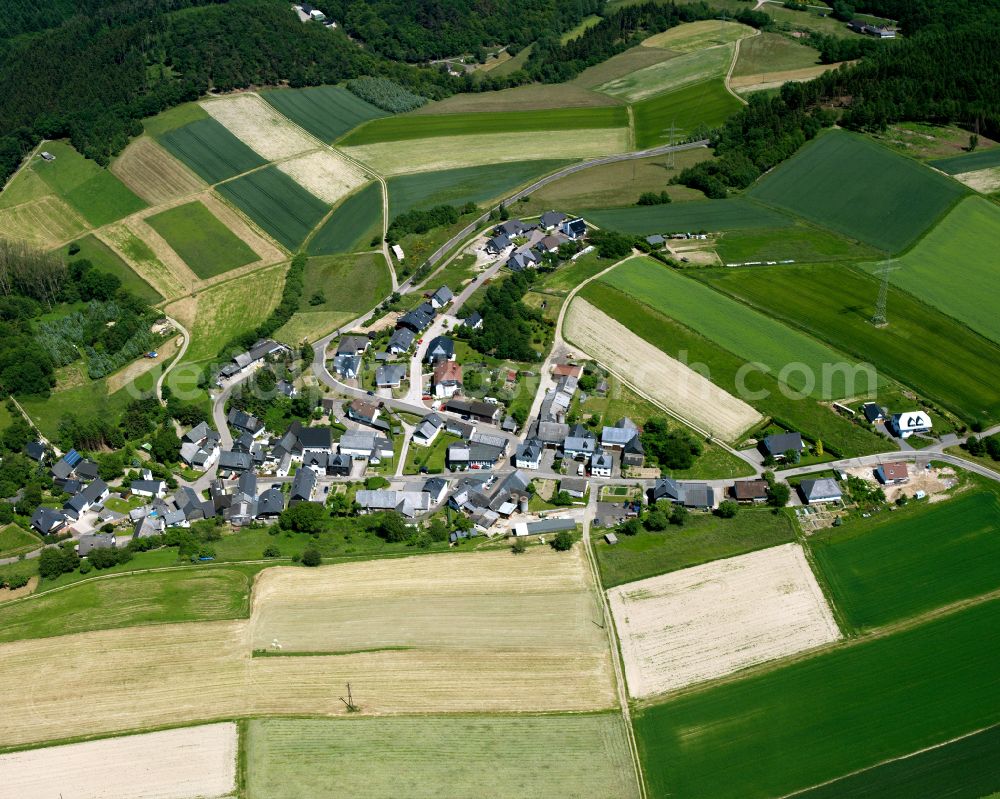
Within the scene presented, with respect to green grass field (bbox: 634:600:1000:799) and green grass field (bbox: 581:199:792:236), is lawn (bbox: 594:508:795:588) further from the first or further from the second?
green grass field (bbox: 581:199:792:236)

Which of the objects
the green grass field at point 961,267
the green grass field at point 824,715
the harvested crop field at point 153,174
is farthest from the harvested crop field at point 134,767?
the harvested crop field at point 153,174

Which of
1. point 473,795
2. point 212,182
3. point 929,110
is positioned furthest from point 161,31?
point 473,795

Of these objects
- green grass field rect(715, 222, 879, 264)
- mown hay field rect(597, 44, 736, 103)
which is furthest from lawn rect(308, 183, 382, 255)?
→ mown hay field rect(597, 44, 736, 103)

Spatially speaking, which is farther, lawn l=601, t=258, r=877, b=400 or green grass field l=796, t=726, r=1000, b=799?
lawn l=601, t=258, r=877, b=400

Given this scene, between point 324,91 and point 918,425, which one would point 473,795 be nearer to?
point 918,425

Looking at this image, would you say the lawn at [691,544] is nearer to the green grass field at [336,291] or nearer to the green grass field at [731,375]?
the green grass field at [731,375]

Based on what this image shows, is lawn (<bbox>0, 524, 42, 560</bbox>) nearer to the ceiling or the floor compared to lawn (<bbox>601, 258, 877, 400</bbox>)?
nearer to the floor

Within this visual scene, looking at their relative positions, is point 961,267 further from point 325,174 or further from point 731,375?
point 325,174

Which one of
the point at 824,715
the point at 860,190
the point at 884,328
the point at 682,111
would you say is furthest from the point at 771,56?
the point at 824,715
